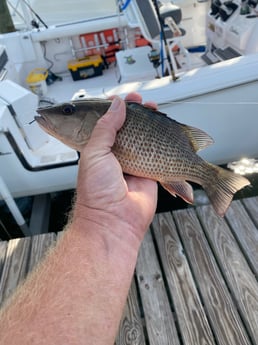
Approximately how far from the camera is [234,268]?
276 cm

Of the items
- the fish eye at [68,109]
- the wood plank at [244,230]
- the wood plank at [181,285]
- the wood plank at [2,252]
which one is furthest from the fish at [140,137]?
the wood plank at [2,252]

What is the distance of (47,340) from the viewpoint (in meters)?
1.25

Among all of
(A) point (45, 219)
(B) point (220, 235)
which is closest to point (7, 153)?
(A) point (45, 219)

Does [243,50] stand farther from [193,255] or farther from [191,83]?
[193,255]

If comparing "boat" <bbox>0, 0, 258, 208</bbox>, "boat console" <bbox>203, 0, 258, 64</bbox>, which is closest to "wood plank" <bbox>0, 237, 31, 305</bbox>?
"boat" <bbox>0, 0, 258, 208</bbox>

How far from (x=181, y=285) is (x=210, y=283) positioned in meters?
0.22

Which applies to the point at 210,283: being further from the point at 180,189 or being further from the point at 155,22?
the point at 155,22

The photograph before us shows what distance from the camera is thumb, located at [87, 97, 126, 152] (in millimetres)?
1699

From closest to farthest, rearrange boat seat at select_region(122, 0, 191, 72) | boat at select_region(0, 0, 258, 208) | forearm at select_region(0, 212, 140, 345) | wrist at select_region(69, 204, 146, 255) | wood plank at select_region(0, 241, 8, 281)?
forearm at select_region(0, 212, 140, 345) < wrist at select_region(69, 204, 146, 255) < wood plank at select_region(0, 241, 8, 281) < boat at select_region(0, 0, 258, 208) < boat seat at select_region(122, 0, 191, 72)

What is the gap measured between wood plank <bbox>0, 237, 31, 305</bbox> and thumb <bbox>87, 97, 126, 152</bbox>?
1.75 metres

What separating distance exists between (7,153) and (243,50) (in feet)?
11.0

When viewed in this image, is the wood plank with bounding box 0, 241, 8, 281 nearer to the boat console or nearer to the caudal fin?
the caudal fin

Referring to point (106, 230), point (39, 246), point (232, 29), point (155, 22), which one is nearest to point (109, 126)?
point (106, 230)

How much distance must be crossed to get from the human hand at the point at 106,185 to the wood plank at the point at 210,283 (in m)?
1.06
